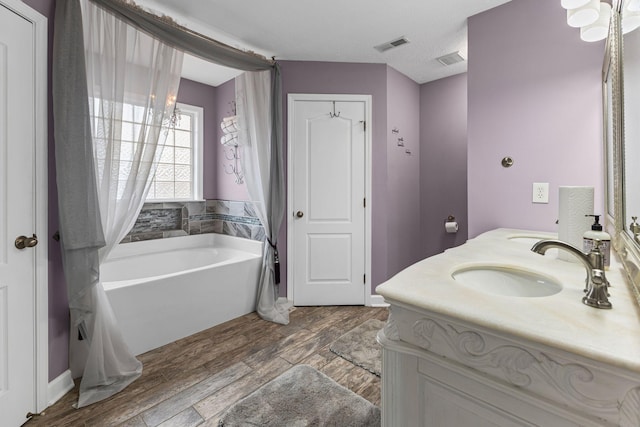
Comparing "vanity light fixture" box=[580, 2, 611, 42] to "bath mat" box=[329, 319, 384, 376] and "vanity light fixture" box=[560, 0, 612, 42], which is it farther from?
"bath mat" box=[329, 319, 384, 376]

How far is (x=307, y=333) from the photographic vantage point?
2.43m

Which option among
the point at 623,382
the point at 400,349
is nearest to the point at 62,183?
the point at 400,349

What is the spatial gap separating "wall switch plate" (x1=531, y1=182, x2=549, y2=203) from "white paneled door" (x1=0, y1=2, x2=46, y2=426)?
2.94m

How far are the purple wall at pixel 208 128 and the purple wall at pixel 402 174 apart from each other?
2.11m

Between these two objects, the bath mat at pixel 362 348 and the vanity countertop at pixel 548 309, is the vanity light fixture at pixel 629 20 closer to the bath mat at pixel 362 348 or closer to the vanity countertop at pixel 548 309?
the vanity countertop at pixel 548 309

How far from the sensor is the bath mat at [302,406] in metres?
1.44

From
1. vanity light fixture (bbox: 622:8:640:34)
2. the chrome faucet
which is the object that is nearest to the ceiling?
vanity light fixture (bbox: 622:8:640:34)

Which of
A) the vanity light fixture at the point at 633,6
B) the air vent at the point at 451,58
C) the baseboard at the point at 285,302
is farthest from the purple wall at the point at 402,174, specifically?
the vanity light fixture at the point at 633,6

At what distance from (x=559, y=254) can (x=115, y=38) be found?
259 cm

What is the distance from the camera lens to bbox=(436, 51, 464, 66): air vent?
9.09ft

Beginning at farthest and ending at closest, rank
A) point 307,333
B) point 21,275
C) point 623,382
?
1. point 307,333
2. point 21,275
3. point 623,382

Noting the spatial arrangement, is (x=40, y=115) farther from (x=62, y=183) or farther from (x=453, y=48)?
(x=453, y=48)

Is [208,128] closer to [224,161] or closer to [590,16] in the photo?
[224,161]

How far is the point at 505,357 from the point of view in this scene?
628mm
